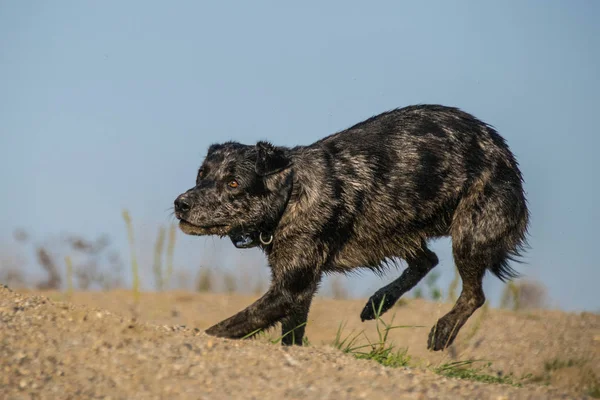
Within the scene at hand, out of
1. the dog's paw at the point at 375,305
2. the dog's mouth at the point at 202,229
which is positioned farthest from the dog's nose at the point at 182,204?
the dog's paw at the point at 375,305

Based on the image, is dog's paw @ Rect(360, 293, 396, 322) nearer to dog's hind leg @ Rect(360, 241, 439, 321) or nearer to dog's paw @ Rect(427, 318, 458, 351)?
dog's hind leg @ Rect(360, 241, 439, 321)

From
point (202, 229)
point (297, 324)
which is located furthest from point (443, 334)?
point (202, 229)

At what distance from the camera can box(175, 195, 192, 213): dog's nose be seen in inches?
242

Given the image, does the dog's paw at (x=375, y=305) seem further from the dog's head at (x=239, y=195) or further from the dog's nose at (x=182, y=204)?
the dog's nose at (x=182, y=204)

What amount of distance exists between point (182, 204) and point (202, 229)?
0.91 ft

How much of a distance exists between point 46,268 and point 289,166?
5.34 m

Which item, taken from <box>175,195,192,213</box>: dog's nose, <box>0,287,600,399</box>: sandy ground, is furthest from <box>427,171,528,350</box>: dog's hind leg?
<box>175,195,192,213</box>: dog's nose

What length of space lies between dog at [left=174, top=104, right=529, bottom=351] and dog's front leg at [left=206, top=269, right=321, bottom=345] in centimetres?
1

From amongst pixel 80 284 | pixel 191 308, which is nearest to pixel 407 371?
pixel 191 308

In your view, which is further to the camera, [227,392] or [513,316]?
[513,316]

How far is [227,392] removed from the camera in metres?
4.10

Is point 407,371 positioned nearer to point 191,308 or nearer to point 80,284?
point 191,308

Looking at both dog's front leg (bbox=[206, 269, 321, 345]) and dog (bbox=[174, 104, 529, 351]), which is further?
dog (bbox=[174, 104, 529, 351])

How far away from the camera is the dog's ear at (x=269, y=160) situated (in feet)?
20.6
